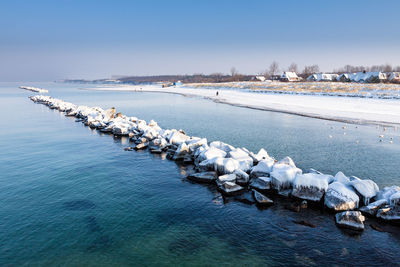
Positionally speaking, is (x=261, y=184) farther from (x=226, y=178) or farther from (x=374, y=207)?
(x=374, y=207)

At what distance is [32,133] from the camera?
2552 centimetres

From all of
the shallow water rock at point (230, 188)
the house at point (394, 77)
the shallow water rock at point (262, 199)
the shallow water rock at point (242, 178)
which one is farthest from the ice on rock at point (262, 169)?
the house at point (394, 77)

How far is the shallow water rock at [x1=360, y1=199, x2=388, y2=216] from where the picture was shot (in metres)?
10.2

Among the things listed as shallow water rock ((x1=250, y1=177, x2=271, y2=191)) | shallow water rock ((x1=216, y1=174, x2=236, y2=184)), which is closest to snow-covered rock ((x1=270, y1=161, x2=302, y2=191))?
shallow water rock ((x1=250, y1=177, x2=271, y2=191))

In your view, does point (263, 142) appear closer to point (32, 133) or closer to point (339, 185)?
point (339, 185)

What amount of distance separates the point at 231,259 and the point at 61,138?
807 inches

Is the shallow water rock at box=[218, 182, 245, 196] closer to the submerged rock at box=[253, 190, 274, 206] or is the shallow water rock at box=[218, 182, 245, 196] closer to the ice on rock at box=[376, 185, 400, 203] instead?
the submerged rock at box=[253, 190, 274, 206]

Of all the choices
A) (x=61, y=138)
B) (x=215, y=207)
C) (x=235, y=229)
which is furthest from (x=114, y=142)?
(x=235, y=229)

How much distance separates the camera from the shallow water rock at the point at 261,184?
12562 mm

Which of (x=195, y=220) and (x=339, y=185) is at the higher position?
(x=339, y=185)

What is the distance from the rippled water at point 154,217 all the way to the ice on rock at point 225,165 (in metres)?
1.59

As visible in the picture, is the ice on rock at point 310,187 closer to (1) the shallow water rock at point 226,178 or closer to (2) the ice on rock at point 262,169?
(2) the ice on rock at point 262,169

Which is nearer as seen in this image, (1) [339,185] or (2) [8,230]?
(2) [8,230]

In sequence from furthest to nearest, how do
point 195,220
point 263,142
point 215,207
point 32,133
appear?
1. point 32,133
2. point 263,142
3. point 215,207
4. point 195,220
